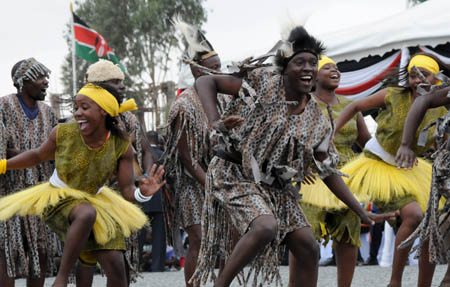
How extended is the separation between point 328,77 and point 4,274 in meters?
3.07

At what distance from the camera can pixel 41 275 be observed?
5.97m

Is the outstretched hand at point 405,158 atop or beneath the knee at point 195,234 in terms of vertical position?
atop

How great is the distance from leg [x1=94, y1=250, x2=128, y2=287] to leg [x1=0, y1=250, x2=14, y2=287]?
1041 millimetres

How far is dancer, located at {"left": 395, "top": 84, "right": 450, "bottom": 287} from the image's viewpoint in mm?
5281

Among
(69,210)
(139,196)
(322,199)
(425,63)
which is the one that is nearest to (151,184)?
(139,196)

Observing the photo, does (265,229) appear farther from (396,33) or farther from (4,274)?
(396,33)

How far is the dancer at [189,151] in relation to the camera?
19.7 ft

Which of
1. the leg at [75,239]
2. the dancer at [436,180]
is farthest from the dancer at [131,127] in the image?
the dancer at [436,180]

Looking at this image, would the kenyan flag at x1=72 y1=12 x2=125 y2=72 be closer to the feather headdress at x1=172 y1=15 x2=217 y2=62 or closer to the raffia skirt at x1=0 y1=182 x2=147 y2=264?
the feather headdress at x1=172 y1=15 x2=217 y2=62

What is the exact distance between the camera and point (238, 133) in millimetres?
4516

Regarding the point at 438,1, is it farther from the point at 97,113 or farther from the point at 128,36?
the point at 128,36

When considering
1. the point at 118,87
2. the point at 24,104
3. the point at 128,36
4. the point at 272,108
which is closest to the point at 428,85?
the point at 272,108

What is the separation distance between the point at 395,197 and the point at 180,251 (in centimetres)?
184

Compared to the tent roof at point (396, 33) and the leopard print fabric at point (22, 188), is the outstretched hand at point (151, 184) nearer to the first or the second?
the leopard print fabric at point (22, 188)
